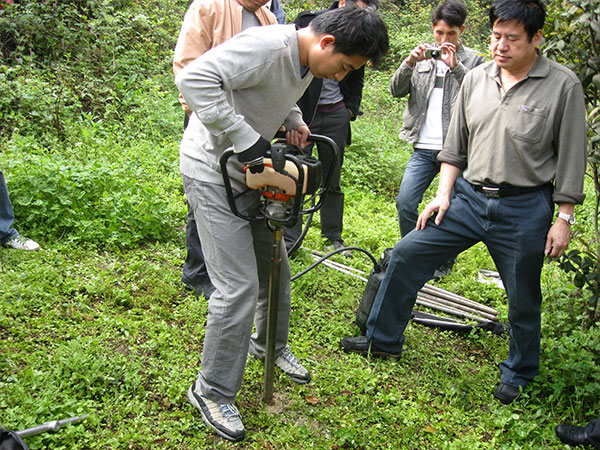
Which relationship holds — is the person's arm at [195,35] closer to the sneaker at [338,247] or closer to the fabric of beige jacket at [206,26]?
the fabric of beige jacket at [206,26]

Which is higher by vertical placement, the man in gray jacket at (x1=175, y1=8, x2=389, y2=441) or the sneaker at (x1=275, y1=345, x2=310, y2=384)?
the man in gray jacket at (x1=175, y1=8, x2=389, y2=441)

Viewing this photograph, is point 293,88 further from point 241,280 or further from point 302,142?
point 241,280

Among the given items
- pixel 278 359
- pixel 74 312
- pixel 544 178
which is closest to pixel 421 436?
pixel 278 359

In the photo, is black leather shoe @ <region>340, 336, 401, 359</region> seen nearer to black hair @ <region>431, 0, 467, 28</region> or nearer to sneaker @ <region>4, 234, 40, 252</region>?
sneaker @ <region>4, 234, 40, 252</region>

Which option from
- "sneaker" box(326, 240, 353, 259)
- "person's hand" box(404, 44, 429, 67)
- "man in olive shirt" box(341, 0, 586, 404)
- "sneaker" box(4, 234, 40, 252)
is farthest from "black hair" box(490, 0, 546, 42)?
"sneaker" box(4, 234, 40, 252)

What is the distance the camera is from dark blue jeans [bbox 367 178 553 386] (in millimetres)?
3092

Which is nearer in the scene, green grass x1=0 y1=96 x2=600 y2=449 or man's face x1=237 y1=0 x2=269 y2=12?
green grass x1=0 y1=96 x2=600 y2=449

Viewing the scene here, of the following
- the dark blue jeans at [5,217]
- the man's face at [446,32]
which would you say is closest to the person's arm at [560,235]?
the man's face at [446,32]

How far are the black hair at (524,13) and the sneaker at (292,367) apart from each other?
2209 mm

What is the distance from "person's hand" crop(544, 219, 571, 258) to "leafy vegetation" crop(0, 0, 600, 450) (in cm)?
80

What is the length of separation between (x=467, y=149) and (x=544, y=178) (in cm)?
50

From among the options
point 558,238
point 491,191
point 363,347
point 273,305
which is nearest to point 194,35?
point 273,305

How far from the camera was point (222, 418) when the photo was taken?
9.19ft

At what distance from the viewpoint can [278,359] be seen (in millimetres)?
3348
